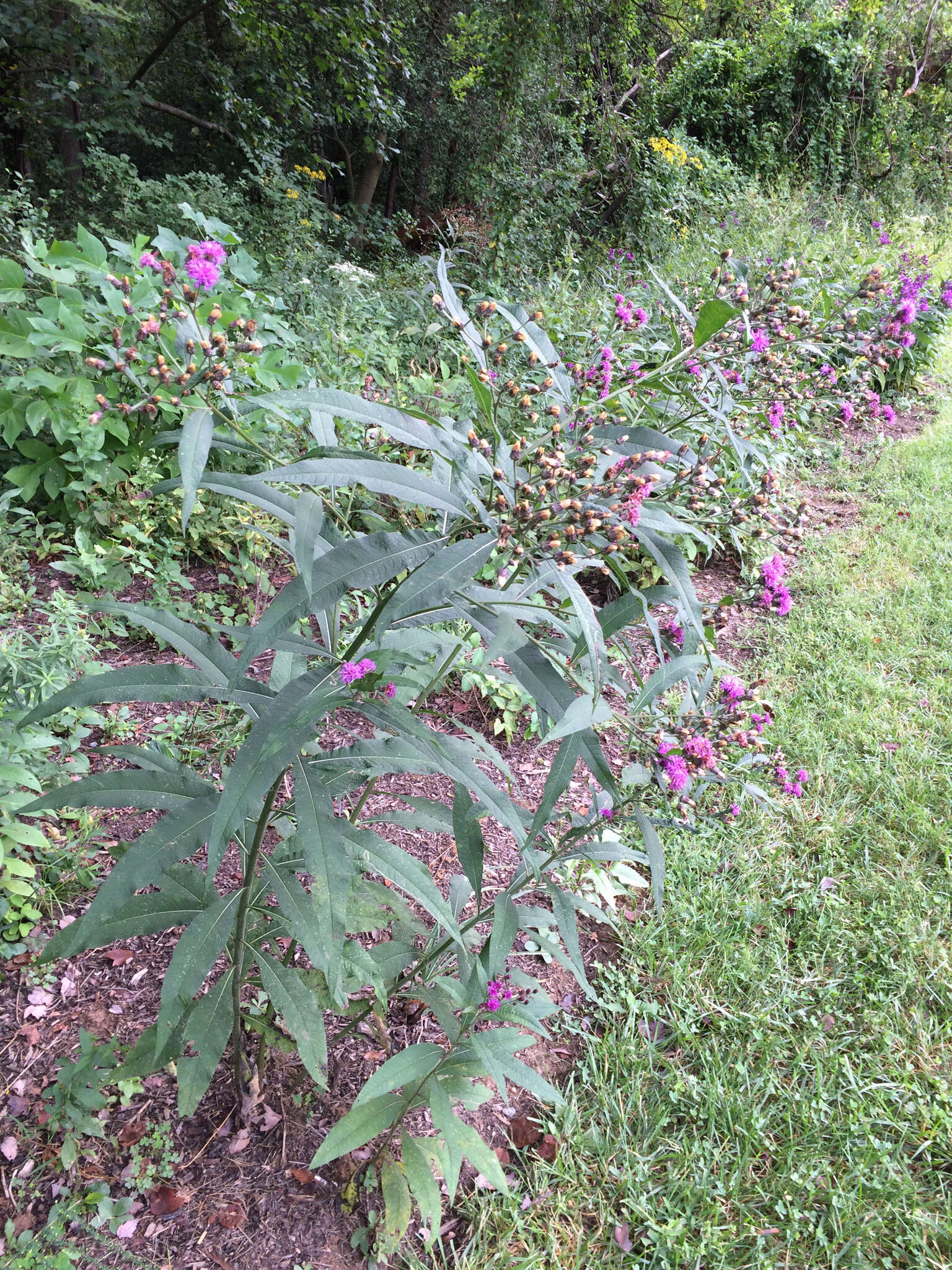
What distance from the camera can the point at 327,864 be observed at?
1182 mm

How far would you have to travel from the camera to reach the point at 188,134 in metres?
8.79

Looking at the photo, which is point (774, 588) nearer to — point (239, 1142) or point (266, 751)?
point (266, 751)

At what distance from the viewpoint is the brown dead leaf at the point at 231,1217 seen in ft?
5.26

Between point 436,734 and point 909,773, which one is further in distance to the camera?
point 909,773

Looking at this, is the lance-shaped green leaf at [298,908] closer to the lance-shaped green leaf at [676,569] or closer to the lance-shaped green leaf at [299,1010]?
the lance-shaped green leaf at [299,1010]

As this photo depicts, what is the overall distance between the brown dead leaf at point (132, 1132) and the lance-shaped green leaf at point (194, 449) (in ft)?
4.52

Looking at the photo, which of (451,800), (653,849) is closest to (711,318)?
(653,849)

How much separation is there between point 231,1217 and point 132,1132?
0.28 metres

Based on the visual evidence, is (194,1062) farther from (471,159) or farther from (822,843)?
(471,159)

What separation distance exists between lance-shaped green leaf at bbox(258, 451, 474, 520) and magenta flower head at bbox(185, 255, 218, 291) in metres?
0.72

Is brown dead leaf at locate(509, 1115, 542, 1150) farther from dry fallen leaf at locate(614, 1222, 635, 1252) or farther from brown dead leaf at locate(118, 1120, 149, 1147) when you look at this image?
brown dead leaf at locate(118, 1120, 149, 1147)

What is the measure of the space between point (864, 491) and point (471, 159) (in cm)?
738

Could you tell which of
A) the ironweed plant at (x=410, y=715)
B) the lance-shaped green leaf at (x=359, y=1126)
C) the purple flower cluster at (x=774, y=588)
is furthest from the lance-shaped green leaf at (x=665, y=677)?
the lance-shaped green leaf at (x=359, y=1126)

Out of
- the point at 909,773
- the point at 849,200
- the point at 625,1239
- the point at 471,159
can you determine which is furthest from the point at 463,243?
the point at 625,1239
